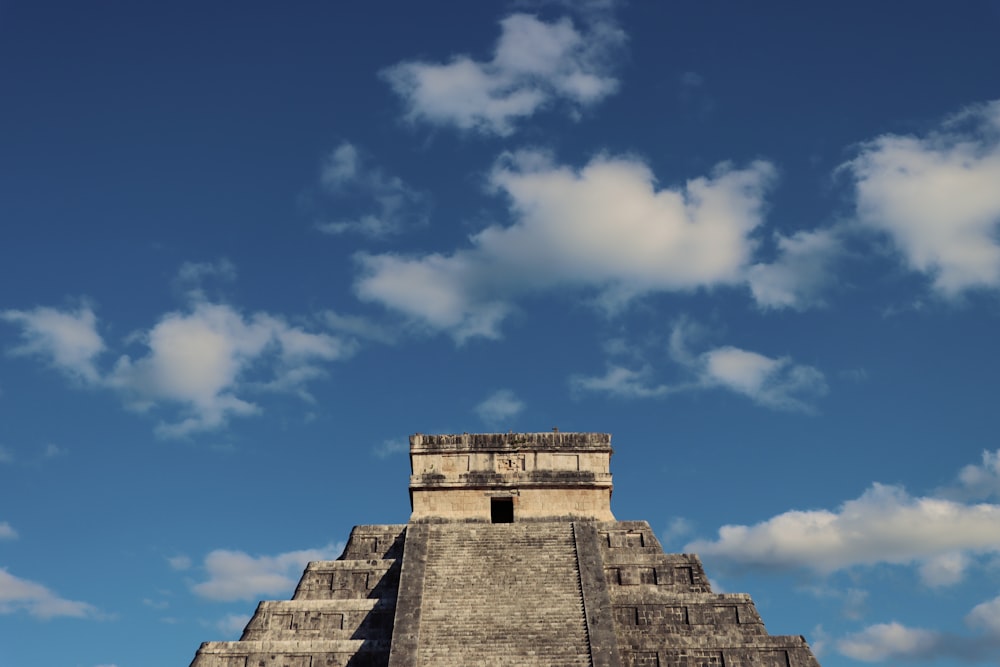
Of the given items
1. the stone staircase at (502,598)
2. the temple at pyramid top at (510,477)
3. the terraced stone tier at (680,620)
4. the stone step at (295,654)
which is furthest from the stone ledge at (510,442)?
the stone step at (295,654)

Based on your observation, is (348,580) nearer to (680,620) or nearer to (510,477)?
(510,477)

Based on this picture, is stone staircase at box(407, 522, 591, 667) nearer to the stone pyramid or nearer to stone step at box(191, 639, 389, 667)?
the stone pyramid

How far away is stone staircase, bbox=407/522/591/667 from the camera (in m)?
15.2

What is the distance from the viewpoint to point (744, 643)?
54.5ft

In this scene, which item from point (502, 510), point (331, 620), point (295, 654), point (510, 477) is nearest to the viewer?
point (295, 654)

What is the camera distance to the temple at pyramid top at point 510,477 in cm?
2119

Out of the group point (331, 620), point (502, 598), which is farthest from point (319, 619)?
point (502, 598)

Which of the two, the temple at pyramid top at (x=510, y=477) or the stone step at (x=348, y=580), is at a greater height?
the temple at pyramid top at (x=510, y=477)

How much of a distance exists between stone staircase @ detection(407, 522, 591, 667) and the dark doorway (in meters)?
1.53

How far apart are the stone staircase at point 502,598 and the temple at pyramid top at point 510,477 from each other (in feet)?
4.79

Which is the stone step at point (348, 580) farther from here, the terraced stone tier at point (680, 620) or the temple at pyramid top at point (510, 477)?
the terraced stone tier at point (680, 620)

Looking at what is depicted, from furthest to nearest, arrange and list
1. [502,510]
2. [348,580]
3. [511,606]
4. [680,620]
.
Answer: [502,510] → [348,580] → [680,620] → [511,606]

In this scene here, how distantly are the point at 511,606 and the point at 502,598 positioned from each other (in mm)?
305

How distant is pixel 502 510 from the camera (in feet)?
70.6
